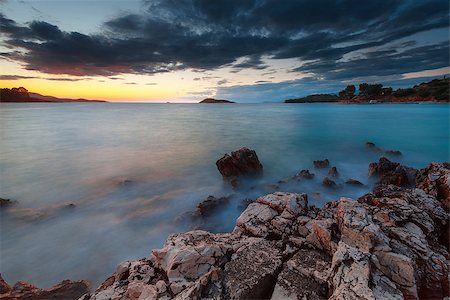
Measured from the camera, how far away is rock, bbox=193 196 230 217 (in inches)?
337

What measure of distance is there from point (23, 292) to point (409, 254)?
746cm

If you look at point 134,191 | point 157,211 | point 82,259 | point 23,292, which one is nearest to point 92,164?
point 134,191

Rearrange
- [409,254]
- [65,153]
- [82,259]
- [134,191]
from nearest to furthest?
[409,254]
[82,259]
[134,191]
[65,153]

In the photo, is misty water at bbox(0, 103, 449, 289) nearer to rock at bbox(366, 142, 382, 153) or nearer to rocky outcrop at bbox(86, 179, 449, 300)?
rock at bbox(366, 142, 382, 153)

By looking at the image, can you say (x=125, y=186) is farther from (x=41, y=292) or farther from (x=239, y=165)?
(x=41, y=292)

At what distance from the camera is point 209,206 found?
8.84 metres

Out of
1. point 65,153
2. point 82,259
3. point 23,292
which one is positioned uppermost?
point 65,153

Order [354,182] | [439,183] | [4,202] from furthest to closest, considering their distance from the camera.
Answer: [354,182] → [4,202] → [439,183]

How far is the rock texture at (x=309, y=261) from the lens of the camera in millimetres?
3062

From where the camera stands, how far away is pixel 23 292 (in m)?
4.88

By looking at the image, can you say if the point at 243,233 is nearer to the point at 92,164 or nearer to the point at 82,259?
the point at 82,259

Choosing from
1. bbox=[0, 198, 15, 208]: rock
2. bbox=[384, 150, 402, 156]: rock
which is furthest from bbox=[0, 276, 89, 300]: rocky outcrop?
bbox=[384, 150, 402, 156]: rock

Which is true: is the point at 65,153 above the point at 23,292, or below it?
above

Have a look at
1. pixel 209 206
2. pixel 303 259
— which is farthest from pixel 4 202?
pixel 303 259
